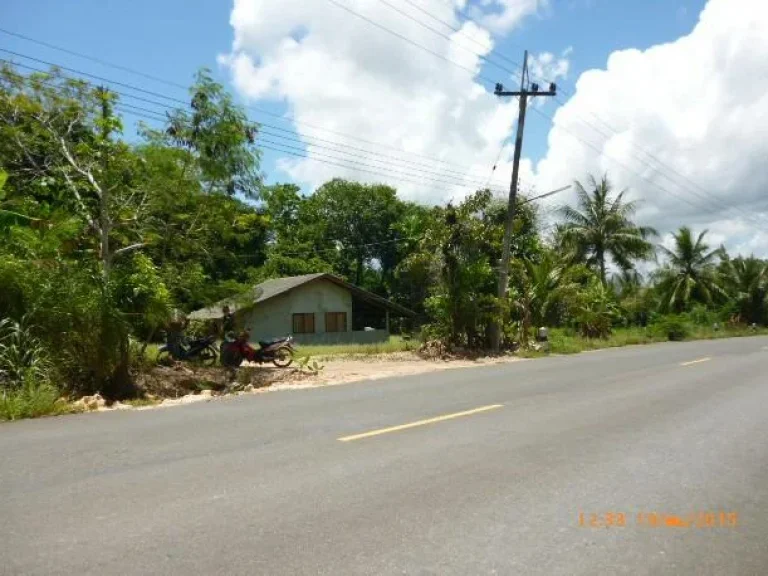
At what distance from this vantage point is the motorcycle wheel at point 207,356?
17.6 m

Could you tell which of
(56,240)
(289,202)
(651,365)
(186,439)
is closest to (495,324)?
(651,365)

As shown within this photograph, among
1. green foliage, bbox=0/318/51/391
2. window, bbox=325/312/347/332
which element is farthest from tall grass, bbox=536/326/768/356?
green foliage, bbox=0/318/51/391

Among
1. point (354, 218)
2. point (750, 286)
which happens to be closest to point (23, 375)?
point (354, 218)

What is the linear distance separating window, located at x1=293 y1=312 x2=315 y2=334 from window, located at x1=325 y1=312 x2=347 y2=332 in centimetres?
95

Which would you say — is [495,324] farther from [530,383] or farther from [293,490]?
[293,490]

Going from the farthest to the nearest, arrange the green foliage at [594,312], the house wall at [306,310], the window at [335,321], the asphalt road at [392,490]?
the window at [335,321], the house wall at [306,310], the green foliage at [594,312], the asphalt road at [392,490]

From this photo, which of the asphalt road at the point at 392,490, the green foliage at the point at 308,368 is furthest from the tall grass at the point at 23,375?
the green foliage at the point at 308,368

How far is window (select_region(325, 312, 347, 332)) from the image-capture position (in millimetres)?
37125

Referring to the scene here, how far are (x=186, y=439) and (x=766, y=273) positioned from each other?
5456 centimetres

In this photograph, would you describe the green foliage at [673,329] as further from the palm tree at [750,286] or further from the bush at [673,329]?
the palm tree at [750,286]

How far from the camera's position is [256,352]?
18.1 m

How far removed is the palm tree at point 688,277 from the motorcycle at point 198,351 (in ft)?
128

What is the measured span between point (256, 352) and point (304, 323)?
1792 cm

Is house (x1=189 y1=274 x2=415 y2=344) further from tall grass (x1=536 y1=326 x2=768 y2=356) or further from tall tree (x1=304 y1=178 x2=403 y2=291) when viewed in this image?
tall tree (x1=304 y1=178 x2=403 y2=291)
